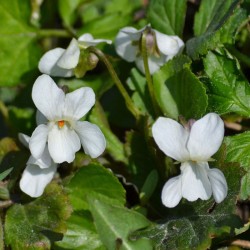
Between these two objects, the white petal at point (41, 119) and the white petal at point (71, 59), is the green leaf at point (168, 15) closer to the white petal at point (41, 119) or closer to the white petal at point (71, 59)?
the white petal at point (71, 59)

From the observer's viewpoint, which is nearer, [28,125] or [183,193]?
[183,193]

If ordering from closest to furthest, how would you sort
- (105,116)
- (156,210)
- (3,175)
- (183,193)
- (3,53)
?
(183,193) < (3,175) < (156,210) < (105,116) < (3,53)

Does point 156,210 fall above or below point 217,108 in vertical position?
below

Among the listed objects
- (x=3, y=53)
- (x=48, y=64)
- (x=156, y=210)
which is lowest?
(x=156, y=210)

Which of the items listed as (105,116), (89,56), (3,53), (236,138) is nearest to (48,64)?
(89,56)

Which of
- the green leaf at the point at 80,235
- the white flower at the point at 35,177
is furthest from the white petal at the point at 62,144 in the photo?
the green leaf at the point at 80,235

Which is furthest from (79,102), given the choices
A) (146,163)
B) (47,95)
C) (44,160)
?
(146,163)

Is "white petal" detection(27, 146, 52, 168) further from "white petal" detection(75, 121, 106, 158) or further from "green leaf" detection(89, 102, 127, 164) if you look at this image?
"green leaf" detection(89, 102, 127, 164)

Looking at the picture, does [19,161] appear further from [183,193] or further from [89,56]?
[183,193]
